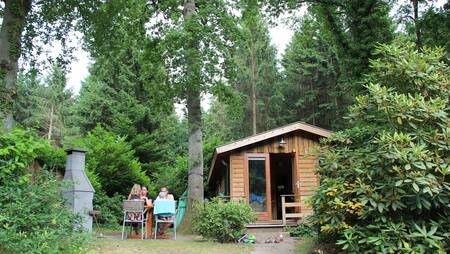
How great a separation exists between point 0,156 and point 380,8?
12.0 metres

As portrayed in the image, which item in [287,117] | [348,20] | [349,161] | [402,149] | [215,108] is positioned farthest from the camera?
[215,108]

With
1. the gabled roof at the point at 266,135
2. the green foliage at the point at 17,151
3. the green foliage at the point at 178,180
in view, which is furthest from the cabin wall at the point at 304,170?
the green foliage at the point at 17,151

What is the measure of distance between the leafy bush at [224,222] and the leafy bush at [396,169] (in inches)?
116

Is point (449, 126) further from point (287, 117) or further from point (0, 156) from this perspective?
point (287, 117)

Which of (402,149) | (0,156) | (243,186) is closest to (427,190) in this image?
(402,149)

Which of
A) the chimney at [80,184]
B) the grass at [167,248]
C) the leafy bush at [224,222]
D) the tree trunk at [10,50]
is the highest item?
the tree trunk at [10,50]

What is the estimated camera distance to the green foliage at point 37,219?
4527 millimetres

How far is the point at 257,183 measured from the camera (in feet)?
41.3

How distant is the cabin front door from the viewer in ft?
41.0

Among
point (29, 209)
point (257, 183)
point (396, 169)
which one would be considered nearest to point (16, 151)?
point (29, 209)

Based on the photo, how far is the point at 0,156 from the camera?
4.89 meters

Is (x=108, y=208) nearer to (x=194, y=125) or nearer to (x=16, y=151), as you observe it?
(x=194, y=125)

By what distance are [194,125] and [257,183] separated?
2751mm

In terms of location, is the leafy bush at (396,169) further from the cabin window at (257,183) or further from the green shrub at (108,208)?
the green shrub at (108,208)
